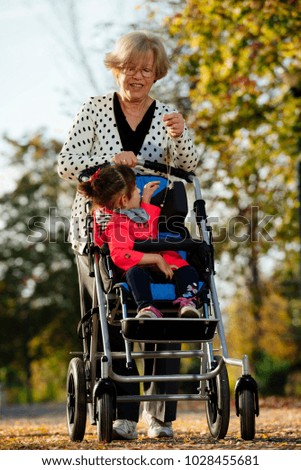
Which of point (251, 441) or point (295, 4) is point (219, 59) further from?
point (251, 441)

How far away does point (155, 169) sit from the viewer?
529cm

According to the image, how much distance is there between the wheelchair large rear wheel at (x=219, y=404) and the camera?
478cm

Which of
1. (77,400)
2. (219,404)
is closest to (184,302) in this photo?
(219,404)

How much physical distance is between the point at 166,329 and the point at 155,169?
45.4 inches

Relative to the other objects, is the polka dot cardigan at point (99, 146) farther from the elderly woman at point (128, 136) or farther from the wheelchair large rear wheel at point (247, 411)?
the wheelchair large rear wheel at point (247, 411)

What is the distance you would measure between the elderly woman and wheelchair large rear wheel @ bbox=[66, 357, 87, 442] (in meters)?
0.26

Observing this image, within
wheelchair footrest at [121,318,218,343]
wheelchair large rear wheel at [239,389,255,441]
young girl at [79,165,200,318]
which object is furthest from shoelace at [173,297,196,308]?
wheelchair large rear wheel at [239,389,255,441]

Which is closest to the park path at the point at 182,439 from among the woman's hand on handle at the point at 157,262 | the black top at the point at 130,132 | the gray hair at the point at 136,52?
the woman's hand on handle at the point at 157,262

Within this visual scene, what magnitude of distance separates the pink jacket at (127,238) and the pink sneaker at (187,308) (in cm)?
25

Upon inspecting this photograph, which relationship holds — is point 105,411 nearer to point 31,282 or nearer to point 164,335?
point 164,335

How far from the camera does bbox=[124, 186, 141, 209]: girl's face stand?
16.2ft

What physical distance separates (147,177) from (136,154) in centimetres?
22

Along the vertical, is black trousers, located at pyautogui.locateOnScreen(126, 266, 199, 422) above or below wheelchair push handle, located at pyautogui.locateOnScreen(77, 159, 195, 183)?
below

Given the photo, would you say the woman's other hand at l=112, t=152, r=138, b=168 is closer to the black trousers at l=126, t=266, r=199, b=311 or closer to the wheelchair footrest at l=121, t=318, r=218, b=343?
the black trousers at l=126, t=266, r=199, b=311
